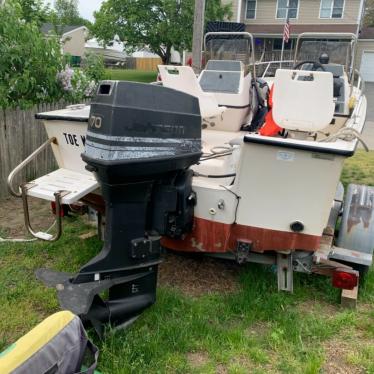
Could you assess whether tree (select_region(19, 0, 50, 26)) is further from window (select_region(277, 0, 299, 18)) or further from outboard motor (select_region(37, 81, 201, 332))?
window (select_region(277, 0, 299, 18))

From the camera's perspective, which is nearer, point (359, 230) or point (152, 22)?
point (359, 230)

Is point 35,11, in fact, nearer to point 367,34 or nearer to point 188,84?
point 188,84

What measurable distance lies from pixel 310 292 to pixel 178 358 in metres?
1.22

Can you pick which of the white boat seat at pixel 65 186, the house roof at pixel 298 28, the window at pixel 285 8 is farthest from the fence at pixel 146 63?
the white boat seat at pixel 65 186

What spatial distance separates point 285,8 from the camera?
25562 millimetres

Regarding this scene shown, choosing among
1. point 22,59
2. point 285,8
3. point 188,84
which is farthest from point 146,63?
point 188,84

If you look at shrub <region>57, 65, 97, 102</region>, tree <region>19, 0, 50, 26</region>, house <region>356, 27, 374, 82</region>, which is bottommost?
shrub <region>57, 65, 97, 102</region>

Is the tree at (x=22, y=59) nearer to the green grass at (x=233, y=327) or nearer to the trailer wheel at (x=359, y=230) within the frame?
the green grass at (x=233, y=327)

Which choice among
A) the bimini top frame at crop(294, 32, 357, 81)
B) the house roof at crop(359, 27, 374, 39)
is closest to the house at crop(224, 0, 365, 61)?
the house roof at crop(359, 27, 374, 39)

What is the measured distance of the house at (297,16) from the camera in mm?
24422

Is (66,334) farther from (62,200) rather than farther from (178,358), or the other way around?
(62,200)

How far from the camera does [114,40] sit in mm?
27516

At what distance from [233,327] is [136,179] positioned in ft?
3.94

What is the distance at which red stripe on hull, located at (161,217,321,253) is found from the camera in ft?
8.84
